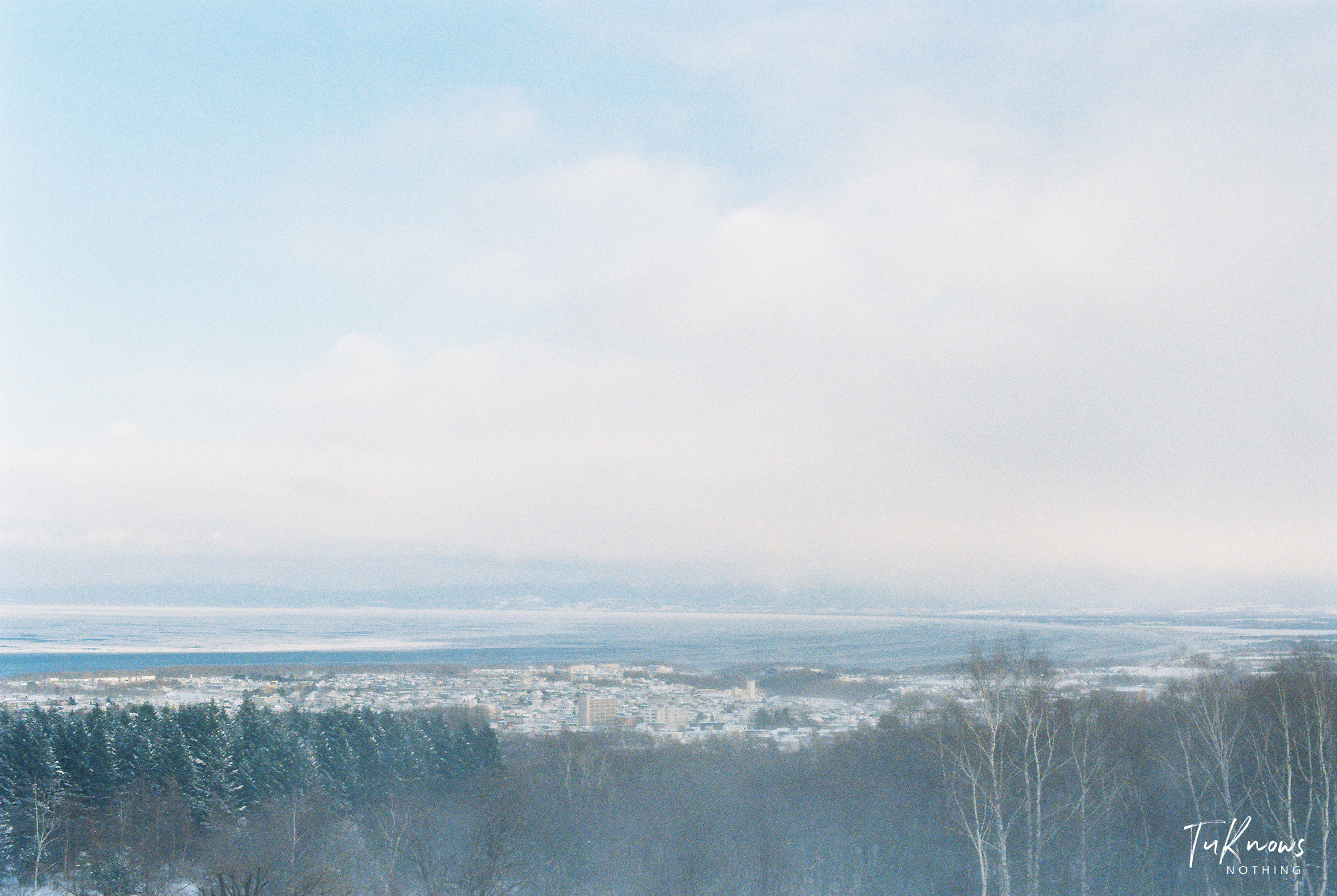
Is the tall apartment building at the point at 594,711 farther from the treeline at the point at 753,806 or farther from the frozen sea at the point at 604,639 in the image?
the frozen sea at the point at 604,639

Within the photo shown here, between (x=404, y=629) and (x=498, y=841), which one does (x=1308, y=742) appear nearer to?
(x=498, y=841)

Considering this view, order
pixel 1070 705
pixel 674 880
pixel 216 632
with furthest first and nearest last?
pixel 216 632, pixel 1070 705, pixel 674 880

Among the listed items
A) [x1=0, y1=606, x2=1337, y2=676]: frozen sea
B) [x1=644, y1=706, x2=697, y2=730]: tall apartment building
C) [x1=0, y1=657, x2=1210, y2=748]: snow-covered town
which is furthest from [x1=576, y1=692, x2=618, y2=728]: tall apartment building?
[x1=0, y1=606, x2=1337, y2=676]: frozen sea

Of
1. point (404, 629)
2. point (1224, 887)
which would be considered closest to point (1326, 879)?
point (1224, 887)

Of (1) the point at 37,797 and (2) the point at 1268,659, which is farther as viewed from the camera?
(2) the point at 1268,659
